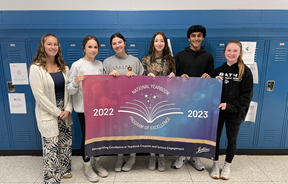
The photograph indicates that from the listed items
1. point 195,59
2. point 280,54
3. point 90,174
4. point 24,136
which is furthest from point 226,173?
point 24,136

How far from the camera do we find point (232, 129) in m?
2.00

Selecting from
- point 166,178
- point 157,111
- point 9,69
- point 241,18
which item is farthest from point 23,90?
point 241,18

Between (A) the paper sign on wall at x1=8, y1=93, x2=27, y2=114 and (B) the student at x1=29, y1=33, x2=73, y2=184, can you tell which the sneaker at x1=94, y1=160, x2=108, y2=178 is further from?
(A) the paper sign on wall at x1=8, y1=93, x2=27, y2=114

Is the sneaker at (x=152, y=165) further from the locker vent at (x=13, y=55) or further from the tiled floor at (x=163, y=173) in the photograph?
the locker vent at (x=13, y=55)

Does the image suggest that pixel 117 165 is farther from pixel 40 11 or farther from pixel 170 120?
pixel 40 11

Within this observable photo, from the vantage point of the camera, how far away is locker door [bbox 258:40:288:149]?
242 cm

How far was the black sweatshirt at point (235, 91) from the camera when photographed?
73.3 inches

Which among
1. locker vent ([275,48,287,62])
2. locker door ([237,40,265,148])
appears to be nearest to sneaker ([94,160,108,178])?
locker door ([237,40,265,148])

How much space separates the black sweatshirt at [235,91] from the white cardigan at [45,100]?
1.89m

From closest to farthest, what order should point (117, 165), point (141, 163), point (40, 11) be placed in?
point (117, 165) < point (141, 163) < point (40, 11)

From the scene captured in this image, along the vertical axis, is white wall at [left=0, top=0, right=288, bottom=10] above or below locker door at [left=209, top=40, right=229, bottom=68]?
above

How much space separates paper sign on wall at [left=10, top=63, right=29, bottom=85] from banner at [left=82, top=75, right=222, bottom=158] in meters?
1.24

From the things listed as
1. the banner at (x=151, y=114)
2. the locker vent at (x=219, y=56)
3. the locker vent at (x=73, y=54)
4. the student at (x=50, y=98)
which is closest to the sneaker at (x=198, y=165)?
the banner at (x=151, y=114)

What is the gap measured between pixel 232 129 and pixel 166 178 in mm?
1010
